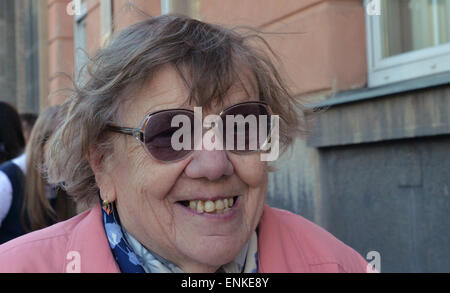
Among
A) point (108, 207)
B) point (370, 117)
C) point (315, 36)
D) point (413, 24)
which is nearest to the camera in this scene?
point (108, 207)

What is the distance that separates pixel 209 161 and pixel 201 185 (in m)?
0.08

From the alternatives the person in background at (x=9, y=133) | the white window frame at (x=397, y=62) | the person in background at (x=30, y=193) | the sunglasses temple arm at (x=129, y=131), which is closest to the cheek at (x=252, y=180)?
the sunglasses temple arm at (x=129, y=131)

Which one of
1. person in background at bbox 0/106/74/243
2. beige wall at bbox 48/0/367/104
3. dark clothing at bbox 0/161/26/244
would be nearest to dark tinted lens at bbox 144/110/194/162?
person in background at bbox 0/106/74/243

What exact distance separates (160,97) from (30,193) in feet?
5.63

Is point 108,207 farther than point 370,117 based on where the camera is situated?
No

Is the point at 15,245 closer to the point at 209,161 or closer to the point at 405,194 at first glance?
the point at 209,161

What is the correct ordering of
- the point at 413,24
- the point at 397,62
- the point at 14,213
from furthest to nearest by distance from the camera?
the point at 413,24 → the point at 397,62 → the point at 14,213

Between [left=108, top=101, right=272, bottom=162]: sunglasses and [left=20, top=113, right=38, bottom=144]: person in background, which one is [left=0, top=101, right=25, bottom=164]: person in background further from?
[left=108, top=101, right=272, bottom=162]: sunglasses

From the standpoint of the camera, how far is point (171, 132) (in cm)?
158

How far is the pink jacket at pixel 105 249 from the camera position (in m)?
1.54

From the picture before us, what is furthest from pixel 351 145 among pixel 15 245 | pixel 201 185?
pixel 15 245

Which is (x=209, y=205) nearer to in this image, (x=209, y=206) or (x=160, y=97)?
(x=209, y=206)

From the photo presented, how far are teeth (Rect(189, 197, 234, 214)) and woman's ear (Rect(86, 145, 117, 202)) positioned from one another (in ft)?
0.96

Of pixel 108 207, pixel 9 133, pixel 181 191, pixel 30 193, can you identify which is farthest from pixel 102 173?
pixel 9 133
